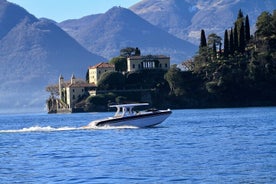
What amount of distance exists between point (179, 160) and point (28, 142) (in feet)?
78.6

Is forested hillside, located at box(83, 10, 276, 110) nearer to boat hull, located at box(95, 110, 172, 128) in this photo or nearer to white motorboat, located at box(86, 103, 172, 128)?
boat hull, located at box(95, 110, 172, 128)

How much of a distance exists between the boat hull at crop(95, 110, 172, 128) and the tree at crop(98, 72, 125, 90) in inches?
3866

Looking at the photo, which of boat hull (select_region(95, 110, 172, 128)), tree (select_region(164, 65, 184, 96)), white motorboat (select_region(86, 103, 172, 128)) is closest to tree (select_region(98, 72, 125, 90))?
tree (select_region(164, 65, 184, 96))

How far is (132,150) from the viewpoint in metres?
55.8

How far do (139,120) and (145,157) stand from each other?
107 ft

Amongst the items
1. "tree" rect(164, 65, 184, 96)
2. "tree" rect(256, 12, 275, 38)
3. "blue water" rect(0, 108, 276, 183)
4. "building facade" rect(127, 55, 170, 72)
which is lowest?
"blue water" rect(0, 108, 276, 183)

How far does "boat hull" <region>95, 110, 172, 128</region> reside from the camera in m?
82.3

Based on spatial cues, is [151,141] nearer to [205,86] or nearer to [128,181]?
[128,181]

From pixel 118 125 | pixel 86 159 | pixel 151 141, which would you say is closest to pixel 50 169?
pixel 86 159

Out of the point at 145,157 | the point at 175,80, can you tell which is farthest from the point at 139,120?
the point at 175,80

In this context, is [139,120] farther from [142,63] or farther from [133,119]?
[142,63]

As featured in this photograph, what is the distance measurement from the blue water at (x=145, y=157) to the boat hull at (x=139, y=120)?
7.11m

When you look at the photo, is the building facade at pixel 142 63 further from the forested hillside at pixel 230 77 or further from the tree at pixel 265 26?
the tree at pixel 265 26

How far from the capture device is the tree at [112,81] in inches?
7224
